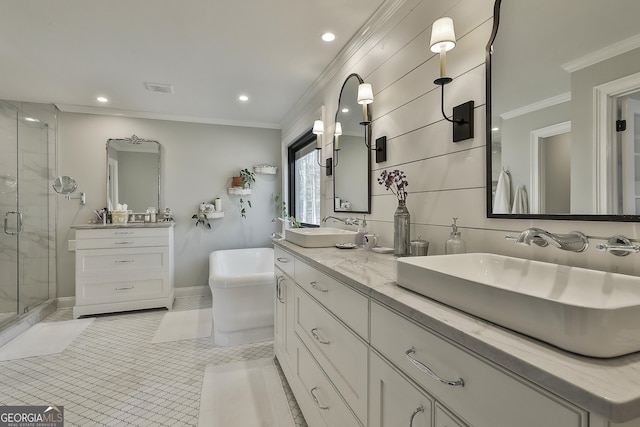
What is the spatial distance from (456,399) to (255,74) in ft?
9.20

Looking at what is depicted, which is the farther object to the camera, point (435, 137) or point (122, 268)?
point (122, 268)

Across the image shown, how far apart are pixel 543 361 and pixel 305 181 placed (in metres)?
3.61

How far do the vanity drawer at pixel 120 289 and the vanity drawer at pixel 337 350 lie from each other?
2595 mm

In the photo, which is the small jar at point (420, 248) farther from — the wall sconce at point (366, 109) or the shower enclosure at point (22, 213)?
the shower enclosure at point (22, 213)

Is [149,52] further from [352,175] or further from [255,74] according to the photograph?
[352,175]

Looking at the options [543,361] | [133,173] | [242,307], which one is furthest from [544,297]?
[133,173]

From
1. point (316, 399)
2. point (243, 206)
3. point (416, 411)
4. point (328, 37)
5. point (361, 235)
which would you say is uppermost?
point (328, 37)

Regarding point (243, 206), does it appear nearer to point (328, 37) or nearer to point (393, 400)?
point (328, 37)

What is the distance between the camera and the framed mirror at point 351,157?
2100 millimetres

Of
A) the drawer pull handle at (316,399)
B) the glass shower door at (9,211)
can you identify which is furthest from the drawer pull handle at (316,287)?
the glass shower door at (9,211)

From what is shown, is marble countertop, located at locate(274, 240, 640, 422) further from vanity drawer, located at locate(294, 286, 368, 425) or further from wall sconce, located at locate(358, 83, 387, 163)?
wall sconce, located at locate(358, 83, 387, 163)

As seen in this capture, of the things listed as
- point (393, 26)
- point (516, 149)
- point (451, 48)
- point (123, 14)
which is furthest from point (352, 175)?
point (123, 14)

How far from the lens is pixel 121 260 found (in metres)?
3.39

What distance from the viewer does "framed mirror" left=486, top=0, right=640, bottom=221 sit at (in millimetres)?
792
